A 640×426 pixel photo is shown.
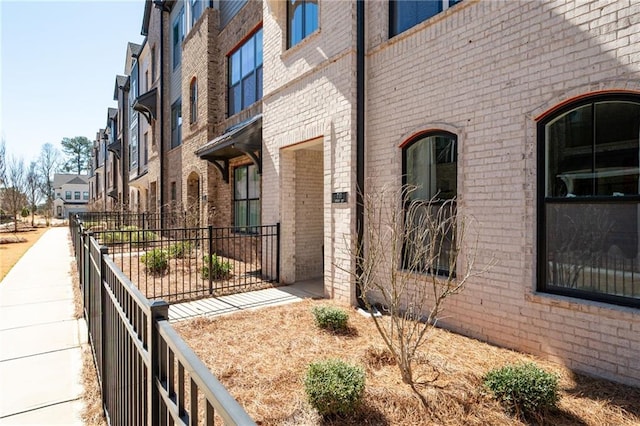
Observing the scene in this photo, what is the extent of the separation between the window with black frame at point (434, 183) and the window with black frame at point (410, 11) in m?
1.92

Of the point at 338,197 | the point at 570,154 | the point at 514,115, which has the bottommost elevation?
the point at 338,197

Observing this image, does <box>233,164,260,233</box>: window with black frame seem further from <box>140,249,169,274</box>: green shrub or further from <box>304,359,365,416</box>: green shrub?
<box>304,359,365,416</box>: green shrub

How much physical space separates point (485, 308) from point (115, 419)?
420 centimetres

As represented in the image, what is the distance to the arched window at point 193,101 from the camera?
523 inches

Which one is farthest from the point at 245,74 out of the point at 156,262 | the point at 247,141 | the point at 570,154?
the point at 570,154

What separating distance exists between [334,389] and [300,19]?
24.4 ft

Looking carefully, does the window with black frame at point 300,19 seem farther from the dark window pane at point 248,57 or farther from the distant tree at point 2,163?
the distant tree at point 2,163

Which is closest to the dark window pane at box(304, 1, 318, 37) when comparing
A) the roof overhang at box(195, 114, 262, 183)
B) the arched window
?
the roof overhang at box(195, 114, 262, 183)

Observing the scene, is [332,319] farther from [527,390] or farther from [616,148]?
[616,148]

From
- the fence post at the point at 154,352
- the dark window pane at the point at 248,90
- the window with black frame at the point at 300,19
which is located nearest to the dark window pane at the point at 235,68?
the dark window pane at the point at 248,90

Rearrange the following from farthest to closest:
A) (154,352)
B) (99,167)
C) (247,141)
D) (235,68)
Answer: (99,167)
(235,68)
(247,141)
(154,352)

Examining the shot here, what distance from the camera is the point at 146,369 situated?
202cm

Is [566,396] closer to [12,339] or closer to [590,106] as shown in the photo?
[590,106]

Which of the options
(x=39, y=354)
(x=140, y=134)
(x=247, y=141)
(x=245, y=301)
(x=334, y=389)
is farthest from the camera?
(x=140, y=134)
